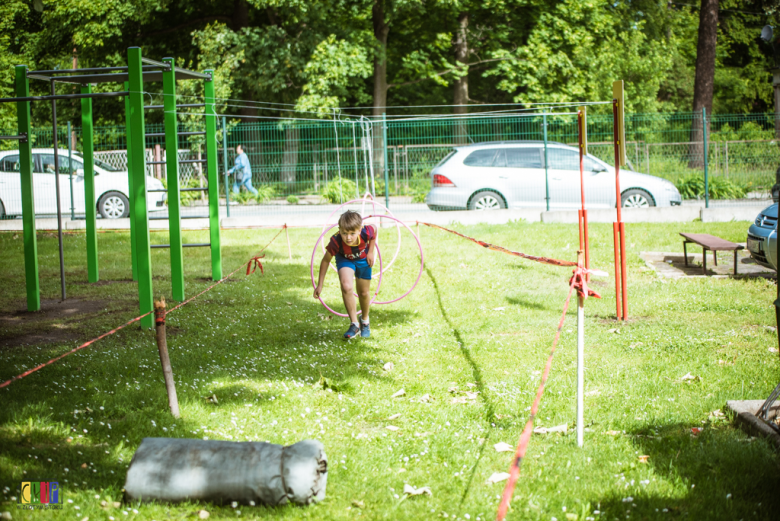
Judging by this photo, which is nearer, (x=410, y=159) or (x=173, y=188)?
(x=173, y=188)

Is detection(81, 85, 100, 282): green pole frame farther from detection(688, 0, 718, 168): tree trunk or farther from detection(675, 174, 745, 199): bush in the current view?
detection(688, 0, 718, 168): tree trunk

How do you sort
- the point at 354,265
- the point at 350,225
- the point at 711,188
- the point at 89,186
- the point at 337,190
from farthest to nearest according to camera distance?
the point at 337,190 → the point at 711,188 → the point at 89,186 → the point at 354,265 → the point at 350,225

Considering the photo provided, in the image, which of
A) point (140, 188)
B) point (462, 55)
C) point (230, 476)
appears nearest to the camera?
point (230, 476)

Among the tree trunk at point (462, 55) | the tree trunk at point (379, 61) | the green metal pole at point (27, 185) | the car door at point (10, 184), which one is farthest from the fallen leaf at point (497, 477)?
the tree trunk at point (462, 55)

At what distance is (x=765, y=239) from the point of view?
32.6 feet

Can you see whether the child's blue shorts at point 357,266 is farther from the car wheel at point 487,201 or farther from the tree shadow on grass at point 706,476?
the car wheel at point 487,201

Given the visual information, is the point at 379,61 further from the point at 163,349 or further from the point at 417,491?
the point at 417,491

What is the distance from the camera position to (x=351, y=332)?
754cm

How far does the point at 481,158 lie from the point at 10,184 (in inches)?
463

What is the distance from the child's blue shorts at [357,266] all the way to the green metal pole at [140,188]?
204 centimetres

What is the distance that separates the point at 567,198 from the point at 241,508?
14858mm

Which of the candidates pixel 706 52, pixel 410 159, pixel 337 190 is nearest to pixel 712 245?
pixel 410 159

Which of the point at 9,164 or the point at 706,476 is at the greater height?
the point at 9,164

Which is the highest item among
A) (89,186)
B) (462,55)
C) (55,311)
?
(462,55)
